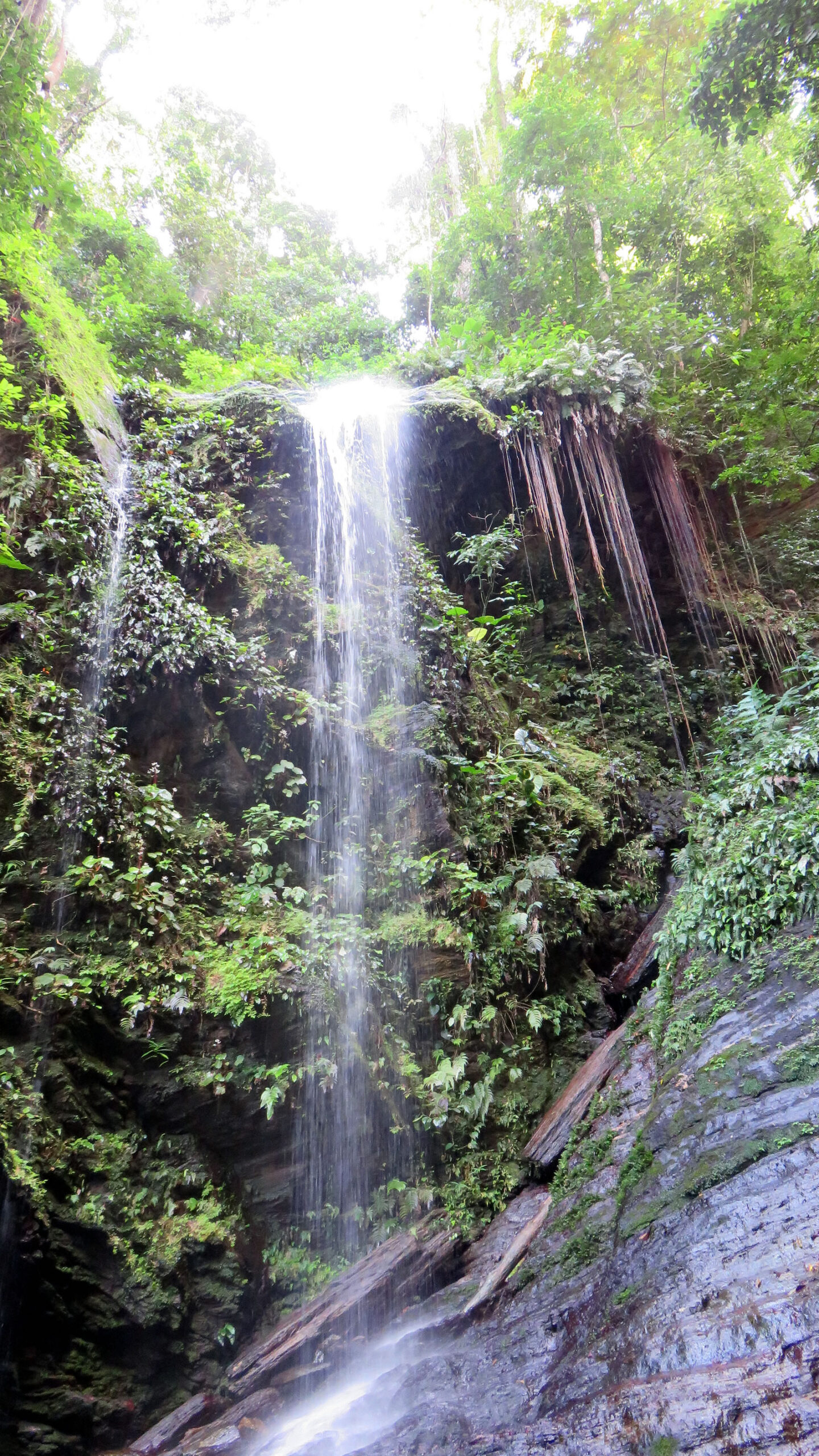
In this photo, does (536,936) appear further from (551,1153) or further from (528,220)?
(528,220)

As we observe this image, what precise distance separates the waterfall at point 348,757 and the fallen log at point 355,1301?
1.05ft

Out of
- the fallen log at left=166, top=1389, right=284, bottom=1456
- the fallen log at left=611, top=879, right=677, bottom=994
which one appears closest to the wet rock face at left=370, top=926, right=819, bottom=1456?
the fallen log at left=166, top=1389, right=284, bottom=1456

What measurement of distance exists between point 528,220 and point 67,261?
9.32 meters

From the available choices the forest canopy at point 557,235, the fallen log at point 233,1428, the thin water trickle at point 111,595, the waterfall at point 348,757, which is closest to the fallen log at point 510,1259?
the waterfall at point 348,757

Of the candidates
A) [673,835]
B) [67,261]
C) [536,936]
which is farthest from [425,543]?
[67,261]

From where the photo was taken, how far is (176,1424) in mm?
4293

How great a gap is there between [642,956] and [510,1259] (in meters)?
3.05

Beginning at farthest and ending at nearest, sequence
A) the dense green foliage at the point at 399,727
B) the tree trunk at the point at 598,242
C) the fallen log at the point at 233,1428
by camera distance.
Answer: the tree trunk at the point at 598,242 < the dense green foliage at the point at 399,727 < the fallen log at the point at 233,1428

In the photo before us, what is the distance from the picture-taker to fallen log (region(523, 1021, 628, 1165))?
5.06 meters

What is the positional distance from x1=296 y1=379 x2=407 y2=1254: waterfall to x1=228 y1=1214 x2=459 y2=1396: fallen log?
0.32 metres

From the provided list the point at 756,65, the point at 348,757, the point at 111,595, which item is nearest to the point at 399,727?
the point at 348,757

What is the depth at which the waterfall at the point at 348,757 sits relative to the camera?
5.34 m

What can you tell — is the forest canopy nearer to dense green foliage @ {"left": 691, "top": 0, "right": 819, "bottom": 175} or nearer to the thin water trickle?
dense green foliage @ {"left": 691, "top": 0, "right": 819, "bottom": 175}

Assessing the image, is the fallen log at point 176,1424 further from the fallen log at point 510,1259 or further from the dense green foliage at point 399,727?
the fallen log at point 510,1259
